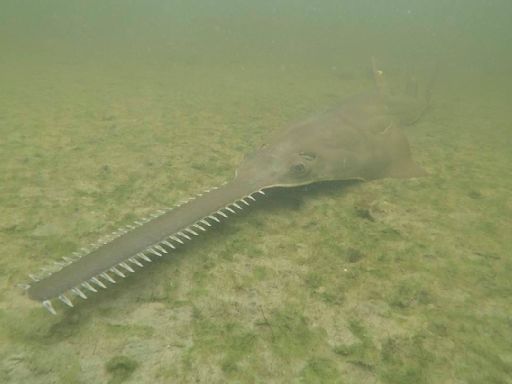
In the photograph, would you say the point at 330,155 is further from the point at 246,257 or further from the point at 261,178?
the point at 246,257

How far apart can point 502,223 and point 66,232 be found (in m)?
3.31

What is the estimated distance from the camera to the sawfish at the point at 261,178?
1976 millimetres

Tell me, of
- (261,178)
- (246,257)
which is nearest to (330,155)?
(261,178)

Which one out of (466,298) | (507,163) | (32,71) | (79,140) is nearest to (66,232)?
(79,140)

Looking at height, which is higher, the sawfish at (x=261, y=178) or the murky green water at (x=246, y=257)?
the sawfish at (x=261, y=178)

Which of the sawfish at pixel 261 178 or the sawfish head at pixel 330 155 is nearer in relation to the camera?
the sawfish at pixel 261 178

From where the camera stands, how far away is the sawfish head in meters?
3.34

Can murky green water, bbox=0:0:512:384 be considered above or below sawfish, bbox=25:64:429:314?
below

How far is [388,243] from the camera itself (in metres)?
2.86

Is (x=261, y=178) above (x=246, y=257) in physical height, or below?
above

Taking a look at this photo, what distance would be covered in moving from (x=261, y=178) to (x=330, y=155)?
2.78 ft

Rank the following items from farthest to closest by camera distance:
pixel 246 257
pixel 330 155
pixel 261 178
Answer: pixel 330 155 < pixel 261 178 < pixel 246 257

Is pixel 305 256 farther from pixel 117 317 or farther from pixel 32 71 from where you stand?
pixel 32 71

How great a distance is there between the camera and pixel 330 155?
3.70m
